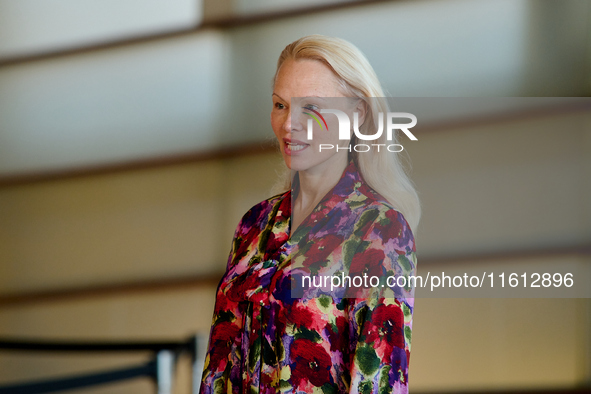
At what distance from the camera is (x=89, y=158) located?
2709 millimetres

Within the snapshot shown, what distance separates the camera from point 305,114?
1.44 metres

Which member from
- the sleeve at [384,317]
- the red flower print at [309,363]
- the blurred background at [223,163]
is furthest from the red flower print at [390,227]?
the blurred background at [223,163]

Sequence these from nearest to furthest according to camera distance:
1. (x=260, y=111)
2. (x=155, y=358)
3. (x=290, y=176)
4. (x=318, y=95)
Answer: (x=155, y=358) → (x=318, y=95) → (x=290, y=176) → (x=260, y=111)

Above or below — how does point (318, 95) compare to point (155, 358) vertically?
above

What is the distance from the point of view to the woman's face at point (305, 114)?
4.57ft

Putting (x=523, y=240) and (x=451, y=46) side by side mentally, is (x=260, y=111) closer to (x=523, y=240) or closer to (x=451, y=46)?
(x=451, y=46)

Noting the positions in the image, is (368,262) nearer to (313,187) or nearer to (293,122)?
(313,187)

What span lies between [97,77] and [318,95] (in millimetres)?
1682

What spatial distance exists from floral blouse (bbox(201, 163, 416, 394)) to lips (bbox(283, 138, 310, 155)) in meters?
0.13

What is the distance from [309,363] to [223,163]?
144cm

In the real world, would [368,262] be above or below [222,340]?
above

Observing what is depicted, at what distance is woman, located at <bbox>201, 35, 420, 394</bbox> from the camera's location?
115cm

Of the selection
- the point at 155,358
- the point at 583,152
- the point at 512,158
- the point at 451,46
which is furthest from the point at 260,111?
the point at 155,358

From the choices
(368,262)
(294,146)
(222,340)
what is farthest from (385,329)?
(294,146)
